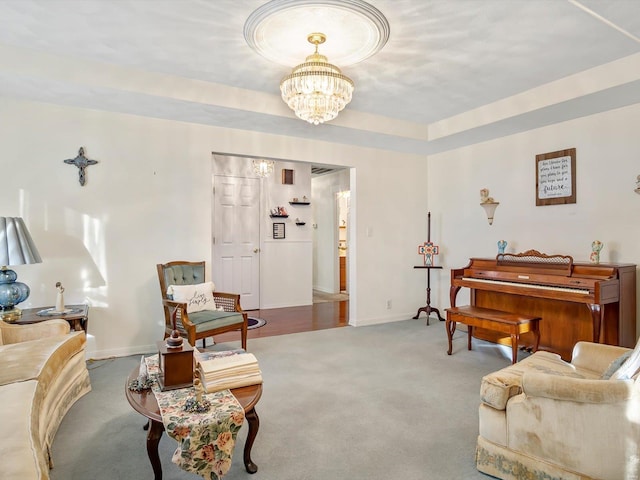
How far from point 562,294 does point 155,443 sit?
129 inches

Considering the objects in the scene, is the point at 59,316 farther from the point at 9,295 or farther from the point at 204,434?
the point at 204,434

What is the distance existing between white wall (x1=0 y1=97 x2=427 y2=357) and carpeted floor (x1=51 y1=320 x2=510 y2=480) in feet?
2.09

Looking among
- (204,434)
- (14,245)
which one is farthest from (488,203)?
(14,245)

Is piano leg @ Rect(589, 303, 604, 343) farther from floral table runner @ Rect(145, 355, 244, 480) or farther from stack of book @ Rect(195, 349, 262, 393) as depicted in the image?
floral table runner @ Rect(145, 355, 244, 480)

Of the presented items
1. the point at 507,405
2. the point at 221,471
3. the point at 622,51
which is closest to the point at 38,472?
the point at 221,471

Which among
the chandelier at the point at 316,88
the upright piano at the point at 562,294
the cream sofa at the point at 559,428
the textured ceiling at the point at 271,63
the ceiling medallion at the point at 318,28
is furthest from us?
the upright piano at the point at 562,294

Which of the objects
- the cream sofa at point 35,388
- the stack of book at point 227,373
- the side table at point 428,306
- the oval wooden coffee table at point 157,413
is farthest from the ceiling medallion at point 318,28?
the side table at point 428,306

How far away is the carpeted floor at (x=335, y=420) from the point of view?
6.48ft

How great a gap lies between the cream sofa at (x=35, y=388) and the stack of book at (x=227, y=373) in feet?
2.27

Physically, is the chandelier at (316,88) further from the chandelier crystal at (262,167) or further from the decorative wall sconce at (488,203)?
the chandelier crystal at (262,167)

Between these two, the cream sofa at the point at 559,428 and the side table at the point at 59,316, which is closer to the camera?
the cream sofa at the point at 559,428

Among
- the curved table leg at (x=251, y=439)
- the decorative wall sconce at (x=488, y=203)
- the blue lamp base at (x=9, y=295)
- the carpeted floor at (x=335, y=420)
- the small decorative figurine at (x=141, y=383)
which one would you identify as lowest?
the carpeted floor at (x=335, y=420)

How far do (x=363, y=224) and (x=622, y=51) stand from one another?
3113 mm

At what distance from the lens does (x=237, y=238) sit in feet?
20.6
